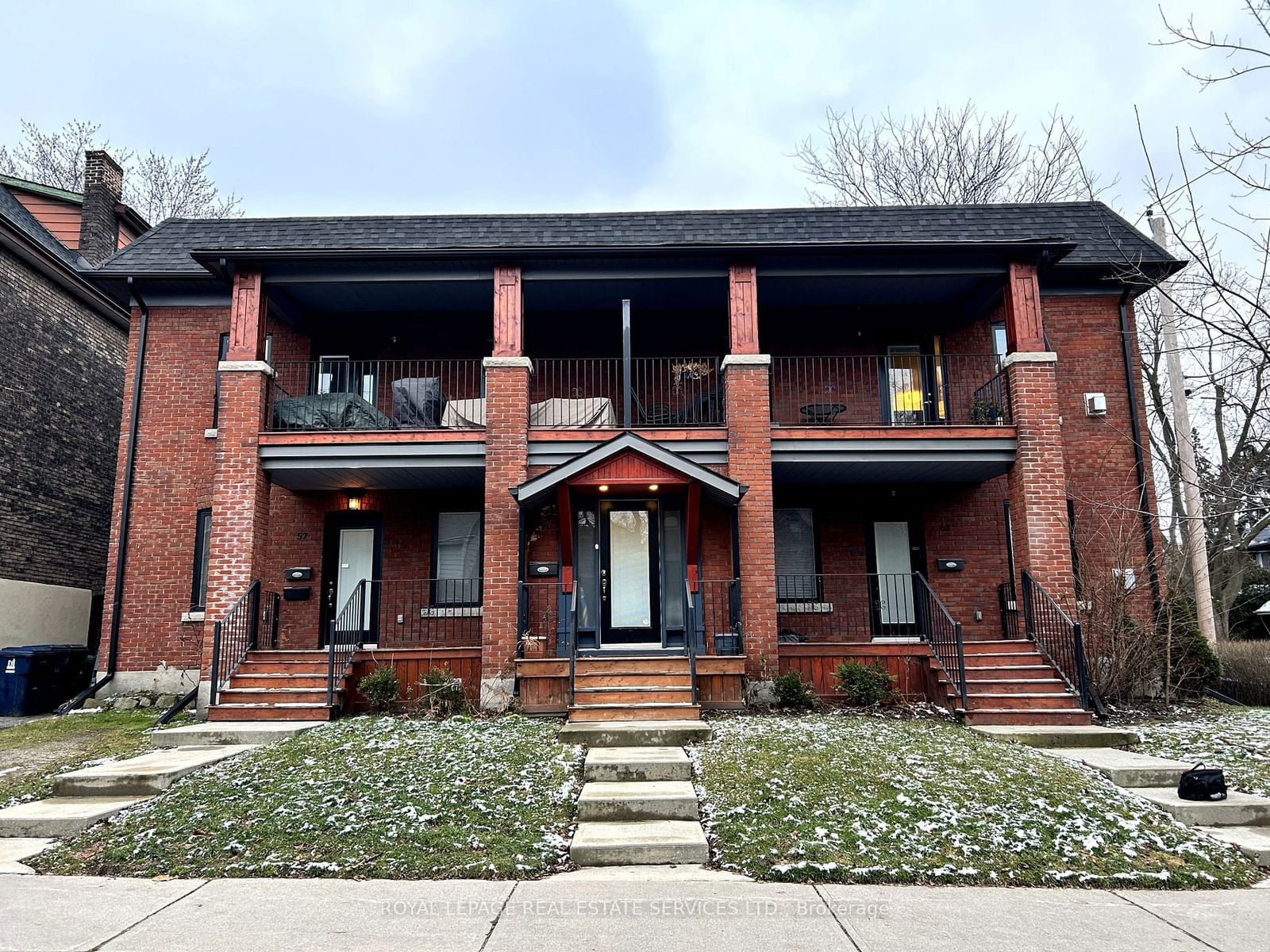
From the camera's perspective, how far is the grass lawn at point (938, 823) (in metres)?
5.32

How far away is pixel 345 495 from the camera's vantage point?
44.7 feet

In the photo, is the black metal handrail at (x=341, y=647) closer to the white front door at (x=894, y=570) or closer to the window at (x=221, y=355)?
the window at (x=221, y=355)

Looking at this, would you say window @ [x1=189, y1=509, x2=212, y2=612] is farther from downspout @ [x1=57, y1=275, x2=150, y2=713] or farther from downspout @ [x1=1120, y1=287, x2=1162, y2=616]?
downspout @ [x1=1120, y1=287, x2=1162, y2=616]

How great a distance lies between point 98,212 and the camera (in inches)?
663

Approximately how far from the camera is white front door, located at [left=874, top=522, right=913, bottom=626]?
13398 millimetres


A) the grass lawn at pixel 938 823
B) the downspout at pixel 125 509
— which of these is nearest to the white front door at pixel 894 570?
the grass lawn at pixel 938 823

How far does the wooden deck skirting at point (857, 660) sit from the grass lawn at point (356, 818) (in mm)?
4424

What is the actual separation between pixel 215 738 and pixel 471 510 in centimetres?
528

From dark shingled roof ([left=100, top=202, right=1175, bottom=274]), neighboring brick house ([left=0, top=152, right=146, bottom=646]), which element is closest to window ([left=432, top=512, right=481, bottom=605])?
dark shingled roof ([left=100, top=202, right=1175, bottom=274])

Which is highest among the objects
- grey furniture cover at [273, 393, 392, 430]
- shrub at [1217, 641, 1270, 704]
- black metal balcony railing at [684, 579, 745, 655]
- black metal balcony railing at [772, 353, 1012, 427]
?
black metal balcony railing at [772, 353, 1012, 427]

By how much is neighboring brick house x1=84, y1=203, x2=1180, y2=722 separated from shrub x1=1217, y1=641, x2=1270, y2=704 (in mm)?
1989

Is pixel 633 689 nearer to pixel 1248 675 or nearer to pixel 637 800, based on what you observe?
pixel 637 800

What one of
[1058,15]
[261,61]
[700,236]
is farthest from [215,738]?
[261,61]

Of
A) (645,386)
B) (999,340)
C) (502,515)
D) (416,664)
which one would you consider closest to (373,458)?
(502,515)
